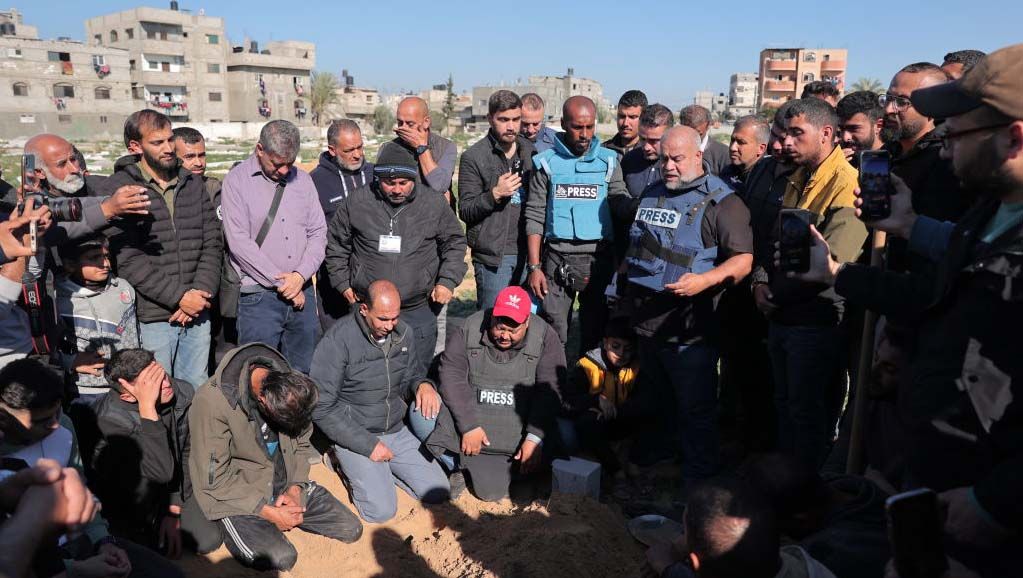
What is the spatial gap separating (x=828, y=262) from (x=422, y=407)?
3.08 m

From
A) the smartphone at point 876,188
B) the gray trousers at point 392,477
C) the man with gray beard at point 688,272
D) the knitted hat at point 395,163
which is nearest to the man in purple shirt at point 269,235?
the knitted hat at point 395,163

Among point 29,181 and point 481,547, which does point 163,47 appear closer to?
point 29,181

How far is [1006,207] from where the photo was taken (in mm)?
2012

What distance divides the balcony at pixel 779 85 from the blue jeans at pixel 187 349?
259 feet

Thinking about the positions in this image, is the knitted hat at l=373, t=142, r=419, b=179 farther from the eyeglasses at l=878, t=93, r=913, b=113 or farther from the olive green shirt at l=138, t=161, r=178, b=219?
the eyeglasses at l=878, t=93, r=913, b=113

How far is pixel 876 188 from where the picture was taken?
2.71 metres

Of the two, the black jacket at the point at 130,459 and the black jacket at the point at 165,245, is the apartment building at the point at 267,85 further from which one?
the black jacket at the point at 130,459

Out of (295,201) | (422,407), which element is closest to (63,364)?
(295,201)

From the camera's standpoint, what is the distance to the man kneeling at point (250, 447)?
402 centimetres

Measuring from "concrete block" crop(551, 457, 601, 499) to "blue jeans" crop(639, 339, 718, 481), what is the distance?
Answer: 59cm

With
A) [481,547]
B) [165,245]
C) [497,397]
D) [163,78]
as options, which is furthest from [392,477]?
[163,78]

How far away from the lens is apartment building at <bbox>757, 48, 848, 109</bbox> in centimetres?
7400

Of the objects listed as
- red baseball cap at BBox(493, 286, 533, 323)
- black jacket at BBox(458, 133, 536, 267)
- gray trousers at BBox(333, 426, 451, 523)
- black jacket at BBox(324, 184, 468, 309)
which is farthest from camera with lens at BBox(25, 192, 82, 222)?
black jacket at BBox(458, 133, 536, 267)

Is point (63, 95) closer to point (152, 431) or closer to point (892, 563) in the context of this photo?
point (152, 431)
